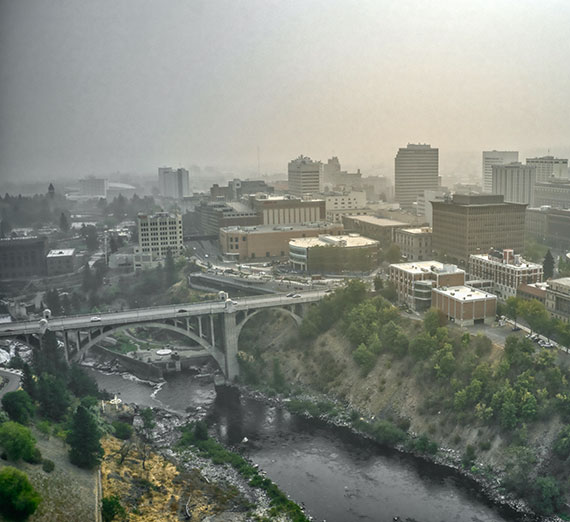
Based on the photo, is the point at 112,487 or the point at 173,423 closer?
the point at 112,487

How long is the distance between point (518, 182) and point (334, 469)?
2794 cm

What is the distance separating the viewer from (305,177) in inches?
1725

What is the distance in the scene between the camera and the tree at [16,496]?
369 inches

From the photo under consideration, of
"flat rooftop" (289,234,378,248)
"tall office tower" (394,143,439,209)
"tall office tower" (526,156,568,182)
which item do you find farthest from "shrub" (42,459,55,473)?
"tall office tower" (526,156,568,182)

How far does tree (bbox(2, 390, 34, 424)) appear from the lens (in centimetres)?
1259

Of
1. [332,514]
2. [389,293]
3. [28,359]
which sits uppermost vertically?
[389,293]

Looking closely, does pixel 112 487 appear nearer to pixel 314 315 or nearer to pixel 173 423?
pixel 173 423

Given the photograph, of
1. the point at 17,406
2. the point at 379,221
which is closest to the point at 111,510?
the point at 17,406

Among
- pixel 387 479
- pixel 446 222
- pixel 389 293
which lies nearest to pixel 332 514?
pixel 387 479

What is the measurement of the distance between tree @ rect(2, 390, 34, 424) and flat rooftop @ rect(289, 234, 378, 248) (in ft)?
47.6

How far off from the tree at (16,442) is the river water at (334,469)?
4517 mm

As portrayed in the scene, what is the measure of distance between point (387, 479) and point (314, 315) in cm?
714

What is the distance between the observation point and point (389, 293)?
65.6 feet

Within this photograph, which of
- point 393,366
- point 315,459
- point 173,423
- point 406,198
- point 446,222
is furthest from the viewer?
point 406,198
